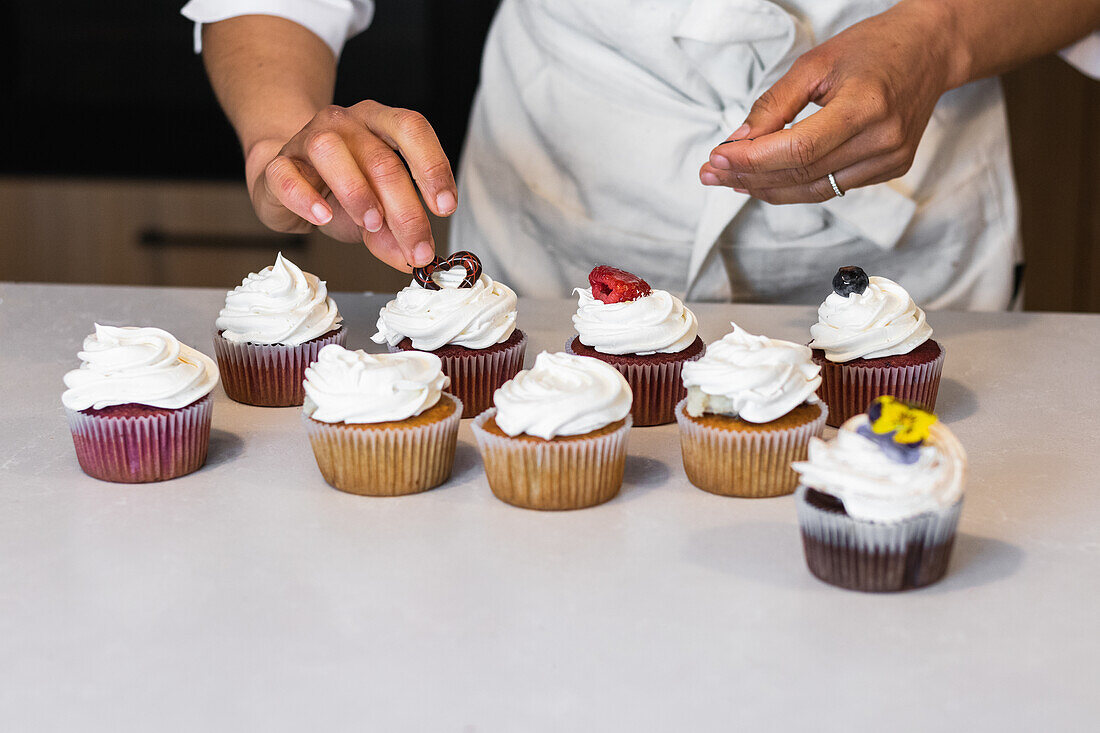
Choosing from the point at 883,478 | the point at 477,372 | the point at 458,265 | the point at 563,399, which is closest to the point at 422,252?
the point at 458,265

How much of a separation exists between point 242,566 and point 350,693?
0.29 meters

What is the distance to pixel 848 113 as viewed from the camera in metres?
1.72

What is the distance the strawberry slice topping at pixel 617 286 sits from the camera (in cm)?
166

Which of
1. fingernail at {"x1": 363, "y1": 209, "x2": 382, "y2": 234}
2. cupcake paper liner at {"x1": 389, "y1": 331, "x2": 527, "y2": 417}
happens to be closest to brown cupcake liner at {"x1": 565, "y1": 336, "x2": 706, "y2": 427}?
cupcake paper liner at {"x1": 389, "y1": 331, "x2": 527, "y2": 417}

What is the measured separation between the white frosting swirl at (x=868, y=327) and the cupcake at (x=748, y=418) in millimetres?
190

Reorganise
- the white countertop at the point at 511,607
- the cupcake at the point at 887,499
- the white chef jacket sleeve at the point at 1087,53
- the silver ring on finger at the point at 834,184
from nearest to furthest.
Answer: the white countertop at the point at 511,607
the cupcake at the point at 887,499
the silver ring on finger at the point at 834,184
the white chef jacket sleeve at the point at 1087,53

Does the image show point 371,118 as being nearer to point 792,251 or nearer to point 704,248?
point 704,248

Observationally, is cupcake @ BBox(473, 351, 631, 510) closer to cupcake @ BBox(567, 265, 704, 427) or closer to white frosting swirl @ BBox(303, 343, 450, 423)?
white frosting swirl @ BBox(303, 343, 450, 423)

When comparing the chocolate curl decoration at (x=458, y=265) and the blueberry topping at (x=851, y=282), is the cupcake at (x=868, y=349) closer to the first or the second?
the blueberry topping at (x=851, y=282)

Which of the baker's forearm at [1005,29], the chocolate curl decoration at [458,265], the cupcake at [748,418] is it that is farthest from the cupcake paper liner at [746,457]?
the baker's forearm at [1005,29]

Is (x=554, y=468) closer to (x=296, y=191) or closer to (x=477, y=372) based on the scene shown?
(x=477, y=372)

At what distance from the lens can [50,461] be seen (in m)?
1.53

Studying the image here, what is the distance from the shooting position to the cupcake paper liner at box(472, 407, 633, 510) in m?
1.35

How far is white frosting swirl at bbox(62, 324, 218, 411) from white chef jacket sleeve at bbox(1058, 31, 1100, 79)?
1.72m
